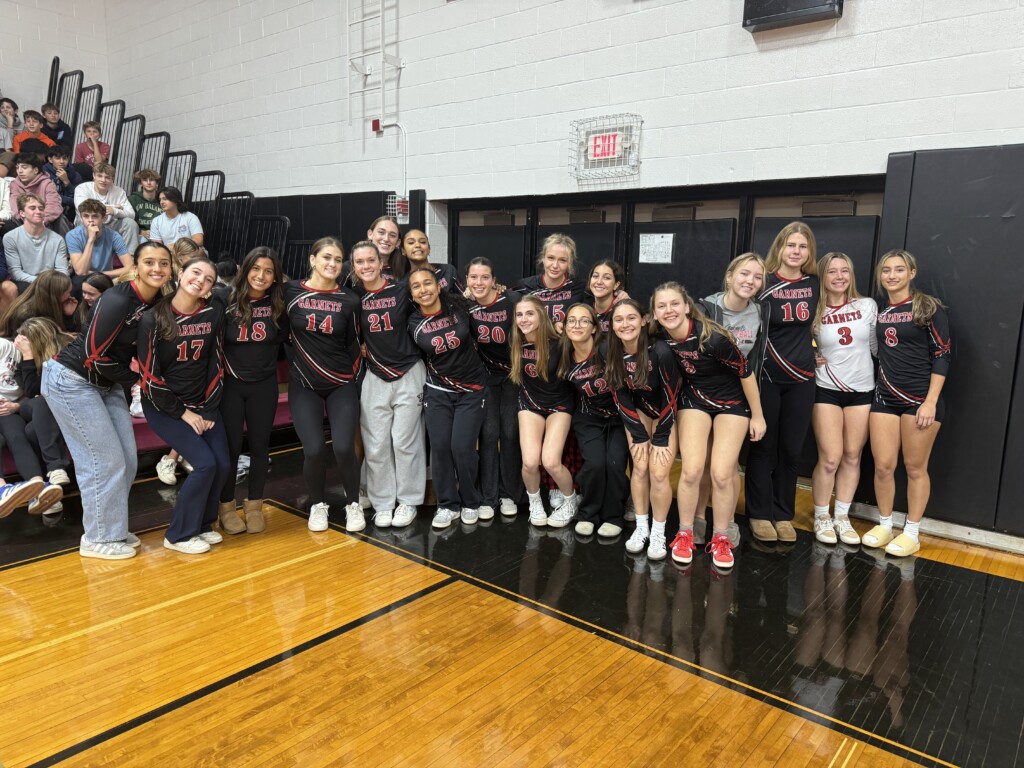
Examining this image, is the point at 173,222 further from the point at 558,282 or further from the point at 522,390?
the point at 522,390

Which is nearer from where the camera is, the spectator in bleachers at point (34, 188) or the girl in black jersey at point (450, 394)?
the girl in black jersey at point (450, 394)

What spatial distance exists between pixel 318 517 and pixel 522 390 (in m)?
1.38

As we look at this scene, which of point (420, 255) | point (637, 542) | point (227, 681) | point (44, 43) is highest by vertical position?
point (44, 43)

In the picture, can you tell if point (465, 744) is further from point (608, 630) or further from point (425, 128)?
point (425, 128)

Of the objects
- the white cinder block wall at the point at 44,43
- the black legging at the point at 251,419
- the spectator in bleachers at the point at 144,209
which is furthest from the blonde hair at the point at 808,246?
the white cinder block wall at the point at 44,43

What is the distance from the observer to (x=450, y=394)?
407 cm

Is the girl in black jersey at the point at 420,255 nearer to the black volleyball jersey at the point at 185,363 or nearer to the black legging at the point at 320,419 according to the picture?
the black legging at the point at 320,419

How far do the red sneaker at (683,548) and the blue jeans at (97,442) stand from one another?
9.31ft

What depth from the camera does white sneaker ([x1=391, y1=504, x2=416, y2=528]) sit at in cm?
409

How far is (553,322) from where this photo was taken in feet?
13.7

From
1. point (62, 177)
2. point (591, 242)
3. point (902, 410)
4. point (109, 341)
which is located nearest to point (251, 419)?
point (109, 341)

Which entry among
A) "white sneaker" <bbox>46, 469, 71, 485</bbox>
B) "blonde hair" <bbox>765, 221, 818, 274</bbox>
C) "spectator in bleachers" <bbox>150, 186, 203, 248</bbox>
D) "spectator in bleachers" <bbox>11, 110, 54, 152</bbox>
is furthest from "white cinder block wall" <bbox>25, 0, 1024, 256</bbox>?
"white sneaker" <bbox>46, 469, 71, 485</bbox>

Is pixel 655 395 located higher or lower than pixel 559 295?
lower

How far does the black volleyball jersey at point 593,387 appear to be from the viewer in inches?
150
